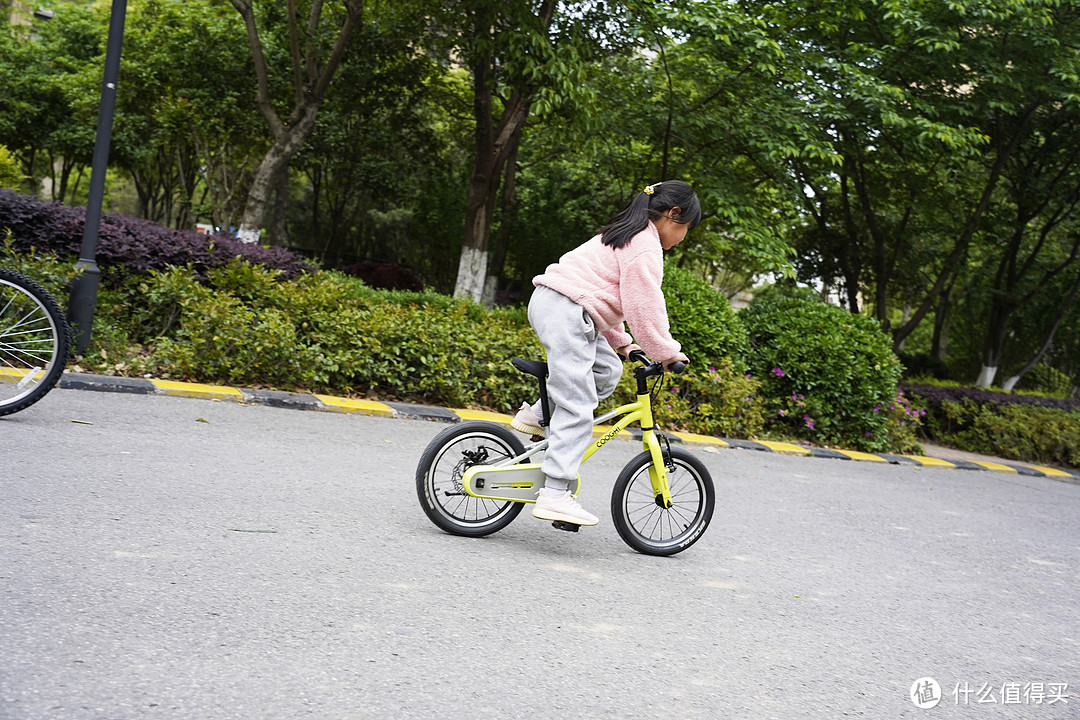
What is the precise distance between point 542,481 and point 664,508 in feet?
2.39

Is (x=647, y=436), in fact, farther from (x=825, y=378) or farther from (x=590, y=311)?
(x=825, y=378)

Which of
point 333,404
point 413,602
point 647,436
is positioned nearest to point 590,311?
point 647,436

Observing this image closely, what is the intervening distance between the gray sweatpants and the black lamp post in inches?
179

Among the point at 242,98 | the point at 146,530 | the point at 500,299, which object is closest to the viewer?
the point at 146,530

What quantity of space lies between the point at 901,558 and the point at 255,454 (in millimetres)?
3986

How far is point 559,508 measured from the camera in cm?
451

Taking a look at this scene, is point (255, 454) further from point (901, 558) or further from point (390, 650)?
point (901, 558)

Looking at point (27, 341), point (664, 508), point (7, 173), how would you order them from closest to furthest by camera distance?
point (664, 508), point (27, 341), point (7, 173)

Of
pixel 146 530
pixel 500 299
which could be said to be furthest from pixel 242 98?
pixel 146 530

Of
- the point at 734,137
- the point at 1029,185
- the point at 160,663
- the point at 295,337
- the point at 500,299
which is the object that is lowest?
the point at 160,663

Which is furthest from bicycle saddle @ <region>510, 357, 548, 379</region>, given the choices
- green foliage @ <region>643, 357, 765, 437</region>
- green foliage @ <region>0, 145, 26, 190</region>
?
green foliage @ <region>0, 145, 26, 190</region>

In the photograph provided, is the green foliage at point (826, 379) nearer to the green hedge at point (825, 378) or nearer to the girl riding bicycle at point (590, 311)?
the green hedge at point (825, 378)

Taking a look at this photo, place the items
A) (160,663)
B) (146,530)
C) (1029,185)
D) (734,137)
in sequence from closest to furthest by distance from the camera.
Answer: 1. (160,663)
2. (146,530)
3. (734,137)
4. (1029,185)

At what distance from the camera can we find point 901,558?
225 inches
